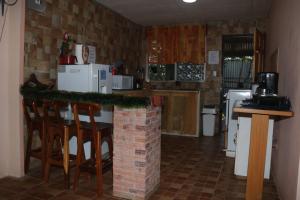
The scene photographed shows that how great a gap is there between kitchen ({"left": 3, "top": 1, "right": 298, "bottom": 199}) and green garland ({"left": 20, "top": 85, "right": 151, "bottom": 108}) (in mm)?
484

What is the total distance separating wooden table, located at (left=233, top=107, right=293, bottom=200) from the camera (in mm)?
2318

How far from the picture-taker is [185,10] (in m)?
5.12

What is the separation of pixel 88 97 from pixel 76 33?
6.70 feet

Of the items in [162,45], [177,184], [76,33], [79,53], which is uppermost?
[162,45]

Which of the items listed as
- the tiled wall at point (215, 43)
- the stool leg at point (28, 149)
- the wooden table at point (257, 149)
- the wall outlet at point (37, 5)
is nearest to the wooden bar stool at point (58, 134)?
the stool leg at point (28, 149)

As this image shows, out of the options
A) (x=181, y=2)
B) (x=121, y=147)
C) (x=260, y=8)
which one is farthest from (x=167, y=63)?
(x=121, y=147)

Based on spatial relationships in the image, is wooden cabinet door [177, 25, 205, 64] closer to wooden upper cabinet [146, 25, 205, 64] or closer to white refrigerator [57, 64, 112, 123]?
wooden upper cabinet [146, 25, 205, 64]

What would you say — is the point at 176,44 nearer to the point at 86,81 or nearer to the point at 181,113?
the point at 181,113

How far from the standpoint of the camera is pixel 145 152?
8.20 ft

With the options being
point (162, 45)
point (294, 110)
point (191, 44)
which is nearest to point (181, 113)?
point (191, 44)

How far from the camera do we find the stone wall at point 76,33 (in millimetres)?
3420

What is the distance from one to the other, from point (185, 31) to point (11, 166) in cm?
466

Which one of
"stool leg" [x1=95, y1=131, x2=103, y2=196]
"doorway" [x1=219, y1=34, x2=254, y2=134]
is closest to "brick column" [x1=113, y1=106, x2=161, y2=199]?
"stool leg" [x1=95, y1=131, x2=103, y2=196]

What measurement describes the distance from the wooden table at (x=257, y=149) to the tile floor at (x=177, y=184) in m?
0.37
